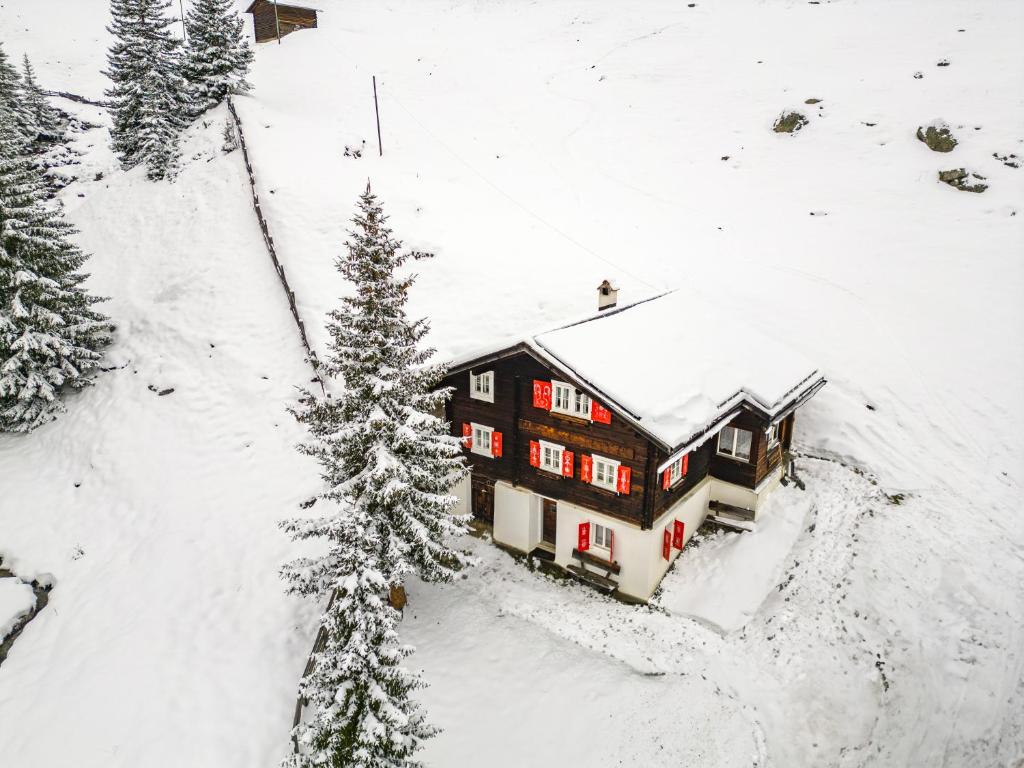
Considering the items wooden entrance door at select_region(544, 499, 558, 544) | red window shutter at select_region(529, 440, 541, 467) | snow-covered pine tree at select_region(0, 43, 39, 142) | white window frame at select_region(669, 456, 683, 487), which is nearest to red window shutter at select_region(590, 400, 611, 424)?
red window shutter at select_region(529, 440, 541, 467)

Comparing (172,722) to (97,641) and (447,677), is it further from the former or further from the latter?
(447,677)

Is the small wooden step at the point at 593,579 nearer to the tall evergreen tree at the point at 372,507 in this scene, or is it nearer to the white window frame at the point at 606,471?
the white window frame at the point at 606,471

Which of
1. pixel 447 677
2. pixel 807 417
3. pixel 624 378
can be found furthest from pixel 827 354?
pixel 447 677

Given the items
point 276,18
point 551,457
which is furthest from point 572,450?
point 276,18

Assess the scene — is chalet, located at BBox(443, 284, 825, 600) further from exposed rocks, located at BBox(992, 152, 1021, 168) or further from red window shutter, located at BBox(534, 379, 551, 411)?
exposed rocks, located at BBox(992, 152, 1021, 168)

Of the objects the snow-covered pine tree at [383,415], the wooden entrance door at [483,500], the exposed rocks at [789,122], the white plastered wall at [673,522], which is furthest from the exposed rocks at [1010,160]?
the snow-covered pine tree at [383,415]

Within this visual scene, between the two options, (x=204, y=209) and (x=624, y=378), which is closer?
(x=624, y=378)

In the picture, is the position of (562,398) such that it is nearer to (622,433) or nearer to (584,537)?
(622,433)

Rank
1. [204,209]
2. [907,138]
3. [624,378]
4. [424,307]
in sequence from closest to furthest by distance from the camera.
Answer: [624,378] → [424,307] → [204,209] → [907,138]
